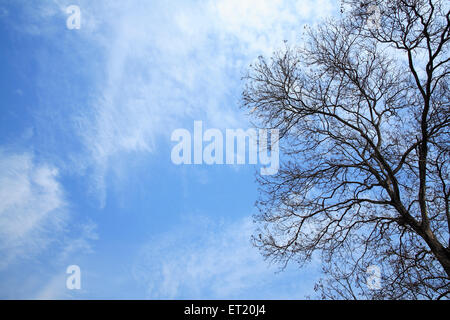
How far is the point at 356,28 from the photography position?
7840mm

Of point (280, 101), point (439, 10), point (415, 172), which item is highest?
point (439, 10)

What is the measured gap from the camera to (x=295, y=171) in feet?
25.3

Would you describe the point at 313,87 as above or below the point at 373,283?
above
